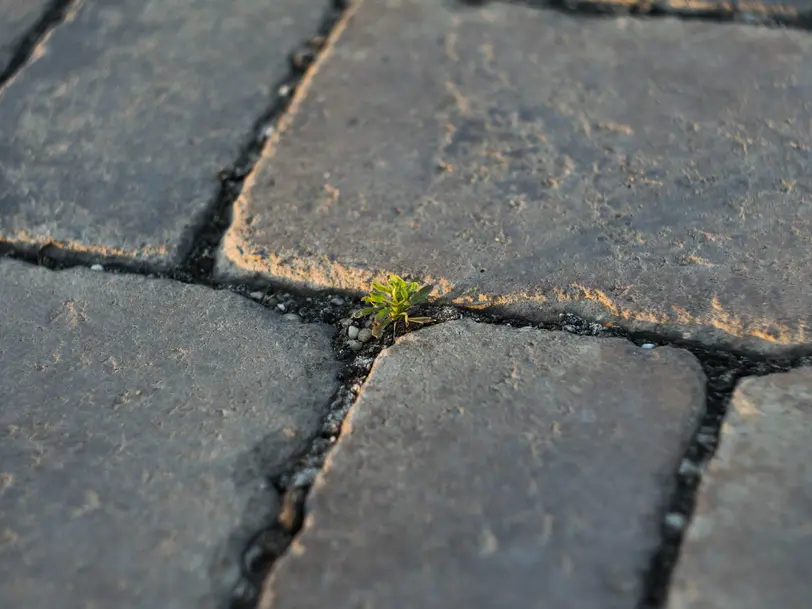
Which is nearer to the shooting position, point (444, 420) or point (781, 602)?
point (781, 602)

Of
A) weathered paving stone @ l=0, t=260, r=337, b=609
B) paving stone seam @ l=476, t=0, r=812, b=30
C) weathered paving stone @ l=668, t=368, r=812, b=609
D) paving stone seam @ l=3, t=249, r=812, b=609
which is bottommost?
weathered paving stone @ l=0, t=260, r=337, b=609

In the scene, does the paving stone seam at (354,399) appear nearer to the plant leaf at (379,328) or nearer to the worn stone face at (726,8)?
the plant leaf at (379,328)

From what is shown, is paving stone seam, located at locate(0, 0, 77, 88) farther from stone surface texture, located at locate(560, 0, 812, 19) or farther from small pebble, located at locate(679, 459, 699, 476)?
small pebble, located at locate(679, 459, 699, 476)

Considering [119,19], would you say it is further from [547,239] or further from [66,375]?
[547,239]

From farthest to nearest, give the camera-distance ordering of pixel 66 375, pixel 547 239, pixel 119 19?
pixel 119 19
pixel 547 239
pixel 66 375

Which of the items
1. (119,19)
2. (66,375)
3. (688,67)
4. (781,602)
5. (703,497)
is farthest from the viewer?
(119,19)

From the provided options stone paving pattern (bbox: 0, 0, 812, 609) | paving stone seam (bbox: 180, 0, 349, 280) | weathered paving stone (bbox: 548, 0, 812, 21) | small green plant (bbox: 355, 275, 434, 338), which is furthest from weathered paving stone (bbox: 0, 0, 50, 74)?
weathered paving stone (bbox: 548, 0, 812, 21)

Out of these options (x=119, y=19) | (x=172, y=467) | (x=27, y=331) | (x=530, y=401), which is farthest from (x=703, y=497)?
(x=119, y=19)
